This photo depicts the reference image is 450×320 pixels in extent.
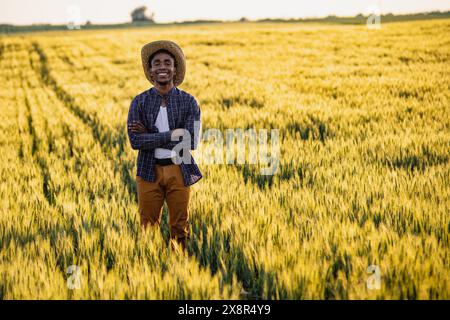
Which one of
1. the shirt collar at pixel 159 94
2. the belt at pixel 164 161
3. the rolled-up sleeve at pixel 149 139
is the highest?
the shirt collar at pixel 159 94

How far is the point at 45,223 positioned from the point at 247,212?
Result: 1584 millimetres

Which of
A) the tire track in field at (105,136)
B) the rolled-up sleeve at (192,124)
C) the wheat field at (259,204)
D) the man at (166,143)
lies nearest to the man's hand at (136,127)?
the man at (166,143)

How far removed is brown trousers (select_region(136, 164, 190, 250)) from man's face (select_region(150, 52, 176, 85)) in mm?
586

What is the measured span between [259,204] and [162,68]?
4.07 ft

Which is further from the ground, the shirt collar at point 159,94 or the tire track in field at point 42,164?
the shirt collar at point 159,94

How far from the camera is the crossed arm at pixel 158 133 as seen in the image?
279cm

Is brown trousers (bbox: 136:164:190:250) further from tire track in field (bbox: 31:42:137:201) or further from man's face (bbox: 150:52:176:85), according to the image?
tire track in field (bbox: 31:42:137:201)

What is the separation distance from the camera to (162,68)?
287 cm

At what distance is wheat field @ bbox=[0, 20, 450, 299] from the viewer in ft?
7.32

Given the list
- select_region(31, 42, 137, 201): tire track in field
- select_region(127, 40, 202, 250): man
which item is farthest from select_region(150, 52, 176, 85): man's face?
select_region(31, 42, 137, 201): tire track in field

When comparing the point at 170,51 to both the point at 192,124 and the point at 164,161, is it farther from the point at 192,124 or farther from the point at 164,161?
the point at 164,161

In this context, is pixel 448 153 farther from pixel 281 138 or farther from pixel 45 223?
pixel 45 223

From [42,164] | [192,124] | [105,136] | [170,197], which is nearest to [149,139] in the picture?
[192,124]

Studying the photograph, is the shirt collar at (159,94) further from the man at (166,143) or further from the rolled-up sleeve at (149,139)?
Result: the rolled-up sleeve at (149,139)
